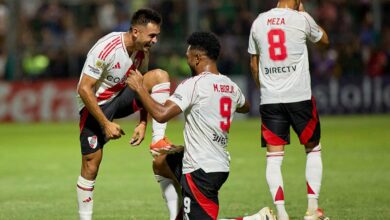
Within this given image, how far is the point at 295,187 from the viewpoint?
41.9ft

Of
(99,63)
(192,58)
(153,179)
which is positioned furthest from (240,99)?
(153,179)

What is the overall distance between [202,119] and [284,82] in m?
1.64

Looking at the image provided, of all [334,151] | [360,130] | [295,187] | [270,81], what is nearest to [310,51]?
[360,130]

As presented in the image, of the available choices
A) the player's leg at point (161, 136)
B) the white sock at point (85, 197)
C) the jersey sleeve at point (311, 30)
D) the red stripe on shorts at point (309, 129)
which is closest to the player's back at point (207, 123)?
the player's leg at point (161, 136)

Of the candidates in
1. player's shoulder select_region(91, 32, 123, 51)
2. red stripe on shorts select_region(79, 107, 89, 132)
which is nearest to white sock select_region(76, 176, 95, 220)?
red stripe on shorts select_region(79, 107, 89, 132)

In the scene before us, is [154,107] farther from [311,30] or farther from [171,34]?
[171,34]

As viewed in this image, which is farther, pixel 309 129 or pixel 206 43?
pixel 309 129

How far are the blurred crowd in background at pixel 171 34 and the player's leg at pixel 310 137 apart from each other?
55.0 ft

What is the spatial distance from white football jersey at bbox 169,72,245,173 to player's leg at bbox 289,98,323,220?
1.51 m

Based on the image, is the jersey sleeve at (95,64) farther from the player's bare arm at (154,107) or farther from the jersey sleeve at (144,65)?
the player's bare arm at (154,107)

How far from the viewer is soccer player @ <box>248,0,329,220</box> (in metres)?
9.67

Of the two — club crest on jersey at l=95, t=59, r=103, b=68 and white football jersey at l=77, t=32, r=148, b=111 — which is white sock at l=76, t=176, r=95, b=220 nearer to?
white football jersey at l=77, t=32, r=148, b=111

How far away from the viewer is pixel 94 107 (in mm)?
9062

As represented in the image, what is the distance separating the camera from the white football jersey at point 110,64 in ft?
30.2
